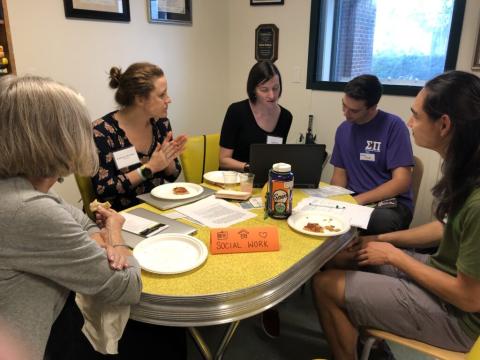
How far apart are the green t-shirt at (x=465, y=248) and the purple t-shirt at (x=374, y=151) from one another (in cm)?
89

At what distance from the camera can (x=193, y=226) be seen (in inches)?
55.5

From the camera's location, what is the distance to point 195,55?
335cm

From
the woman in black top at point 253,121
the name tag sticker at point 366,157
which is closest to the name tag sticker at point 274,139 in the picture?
the woman in black top at point 253,121

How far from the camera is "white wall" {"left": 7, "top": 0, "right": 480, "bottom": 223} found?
2336 mm

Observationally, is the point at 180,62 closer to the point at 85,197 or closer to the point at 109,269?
the point at 85,197

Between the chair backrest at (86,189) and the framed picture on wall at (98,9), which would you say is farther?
the framed picture on wall at (98,9)

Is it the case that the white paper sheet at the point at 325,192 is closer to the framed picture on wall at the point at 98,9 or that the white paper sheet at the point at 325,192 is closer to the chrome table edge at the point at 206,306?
the chrome table edge at the point at 206,306

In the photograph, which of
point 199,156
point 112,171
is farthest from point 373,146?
point 112,171

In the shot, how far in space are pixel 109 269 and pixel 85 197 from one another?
3.36 ft

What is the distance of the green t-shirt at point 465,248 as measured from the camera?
1.07 meters

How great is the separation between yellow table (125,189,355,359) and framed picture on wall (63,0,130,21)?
77.3 inches

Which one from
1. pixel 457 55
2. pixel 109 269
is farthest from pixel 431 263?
pixel 457 55

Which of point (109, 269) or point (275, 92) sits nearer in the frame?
point (109, 269)

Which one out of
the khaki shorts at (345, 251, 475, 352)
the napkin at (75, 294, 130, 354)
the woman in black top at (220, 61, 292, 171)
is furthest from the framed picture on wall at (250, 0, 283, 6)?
the napkin at (75, 294, 130, 354)
